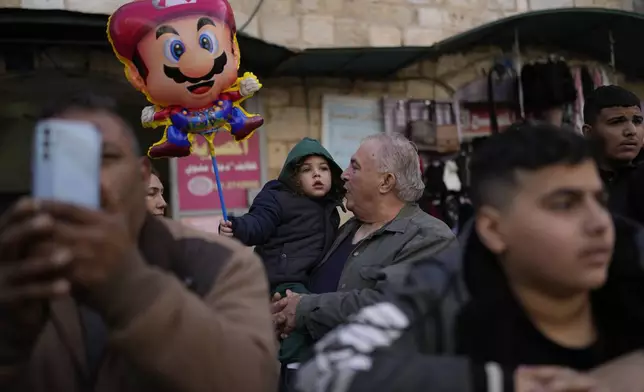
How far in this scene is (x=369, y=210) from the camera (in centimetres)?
289

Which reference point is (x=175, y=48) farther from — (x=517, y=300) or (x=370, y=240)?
(x=517, y=300)

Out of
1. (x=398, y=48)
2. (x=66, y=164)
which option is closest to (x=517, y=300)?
(x=66, y=164)

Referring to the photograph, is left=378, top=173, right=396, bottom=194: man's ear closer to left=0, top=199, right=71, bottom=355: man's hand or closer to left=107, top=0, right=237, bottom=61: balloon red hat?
left=107, top=0, right=237, bottom=61: balloon red hat

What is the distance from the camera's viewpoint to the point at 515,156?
51.1 inches

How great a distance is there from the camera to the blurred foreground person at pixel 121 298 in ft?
2.95

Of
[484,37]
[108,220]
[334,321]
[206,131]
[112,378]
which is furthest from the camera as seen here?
[484,37]

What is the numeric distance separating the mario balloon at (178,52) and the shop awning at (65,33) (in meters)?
2.17

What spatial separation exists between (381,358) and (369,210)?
169cm

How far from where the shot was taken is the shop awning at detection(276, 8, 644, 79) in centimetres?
538

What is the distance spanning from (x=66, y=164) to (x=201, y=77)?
1.48m

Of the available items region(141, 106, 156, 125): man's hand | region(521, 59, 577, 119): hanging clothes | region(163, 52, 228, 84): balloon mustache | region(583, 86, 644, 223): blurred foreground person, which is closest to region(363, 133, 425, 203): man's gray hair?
region(583, 86, 644, 223): blurred foreground person

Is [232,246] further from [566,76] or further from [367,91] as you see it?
[566,76]

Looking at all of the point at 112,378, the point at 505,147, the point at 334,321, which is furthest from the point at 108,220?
the point at 334,321

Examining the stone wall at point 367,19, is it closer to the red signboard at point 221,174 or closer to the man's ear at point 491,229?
the red signboard at point 221,174
